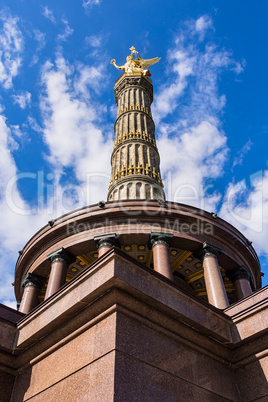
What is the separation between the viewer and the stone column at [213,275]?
17.0 m

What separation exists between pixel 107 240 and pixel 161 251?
115 inches

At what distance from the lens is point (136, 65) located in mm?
48625

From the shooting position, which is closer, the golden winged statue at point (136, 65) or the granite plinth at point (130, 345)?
the granite plinth at point (130, 345)

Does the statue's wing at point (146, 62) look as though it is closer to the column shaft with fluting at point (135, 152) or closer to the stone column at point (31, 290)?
the column shaft with fluting at point (135, 152)

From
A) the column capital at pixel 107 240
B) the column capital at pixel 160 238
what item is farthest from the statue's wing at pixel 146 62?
the column capital at pixel 107 240

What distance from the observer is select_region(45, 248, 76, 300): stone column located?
18.5m

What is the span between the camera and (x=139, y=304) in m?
9.33

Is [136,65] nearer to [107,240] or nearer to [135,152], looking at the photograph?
[135,152]

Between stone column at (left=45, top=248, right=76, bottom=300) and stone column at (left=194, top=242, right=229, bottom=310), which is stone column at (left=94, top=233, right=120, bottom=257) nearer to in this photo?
stone column at (left=45, top=248, right=76, bottom=300)

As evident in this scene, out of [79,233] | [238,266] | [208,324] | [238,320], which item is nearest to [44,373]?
[208,324]

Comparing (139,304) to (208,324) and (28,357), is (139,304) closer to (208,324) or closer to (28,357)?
(208,324)

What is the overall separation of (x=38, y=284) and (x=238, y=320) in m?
13.4

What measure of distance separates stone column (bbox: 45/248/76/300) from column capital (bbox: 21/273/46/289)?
1928mm

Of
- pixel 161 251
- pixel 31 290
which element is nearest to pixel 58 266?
pixel 31 290
